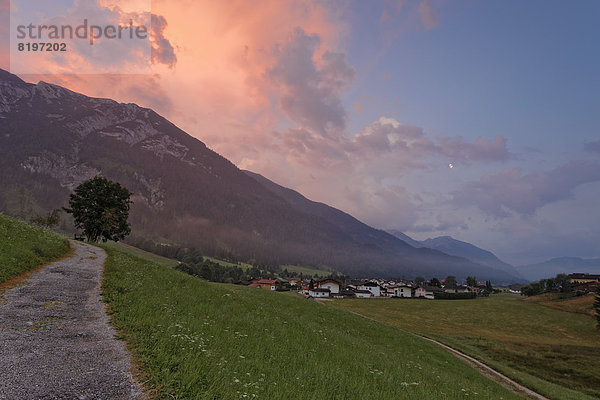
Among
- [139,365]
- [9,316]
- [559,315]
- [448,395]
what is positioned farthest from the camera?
[559,315]

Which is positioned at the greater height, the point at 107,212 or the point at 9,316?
the point at 107,212

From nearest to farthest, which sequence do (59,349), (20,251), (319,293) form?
(59,349) → (20,251) → (319,293)

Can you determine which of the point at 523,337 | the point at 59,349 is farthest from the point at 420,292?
the point at 59,349

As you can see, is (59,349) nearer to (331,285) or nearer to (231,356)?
(231,356)

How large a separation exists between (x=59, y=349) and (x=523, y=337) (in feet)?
286

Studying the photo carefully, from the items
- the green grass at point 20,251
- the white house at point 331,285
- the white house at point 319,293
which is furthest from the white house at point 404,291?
the green grass at point 20,251

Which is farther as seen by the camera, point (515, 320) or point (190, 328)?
point (515, 320)

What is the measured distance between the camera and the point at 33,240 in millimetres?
22953

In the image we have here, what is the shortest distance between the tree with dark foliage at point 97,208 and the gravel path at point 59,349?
59907 mm

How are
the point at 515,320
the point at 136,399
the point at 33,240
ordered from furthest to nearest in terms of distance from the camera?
1. the point at 515,320
2. the point at 33,240
3. the point at 136,399

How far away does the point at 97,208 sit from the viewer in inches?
2552

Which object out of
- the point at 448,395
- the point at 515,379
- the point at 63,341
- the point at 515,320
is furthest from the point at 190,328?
the point at 515,320

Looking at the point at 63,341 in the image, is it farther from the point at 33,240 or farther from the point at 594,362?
the point at 594,362

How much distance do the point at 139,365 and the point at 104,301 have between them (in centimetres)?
808
